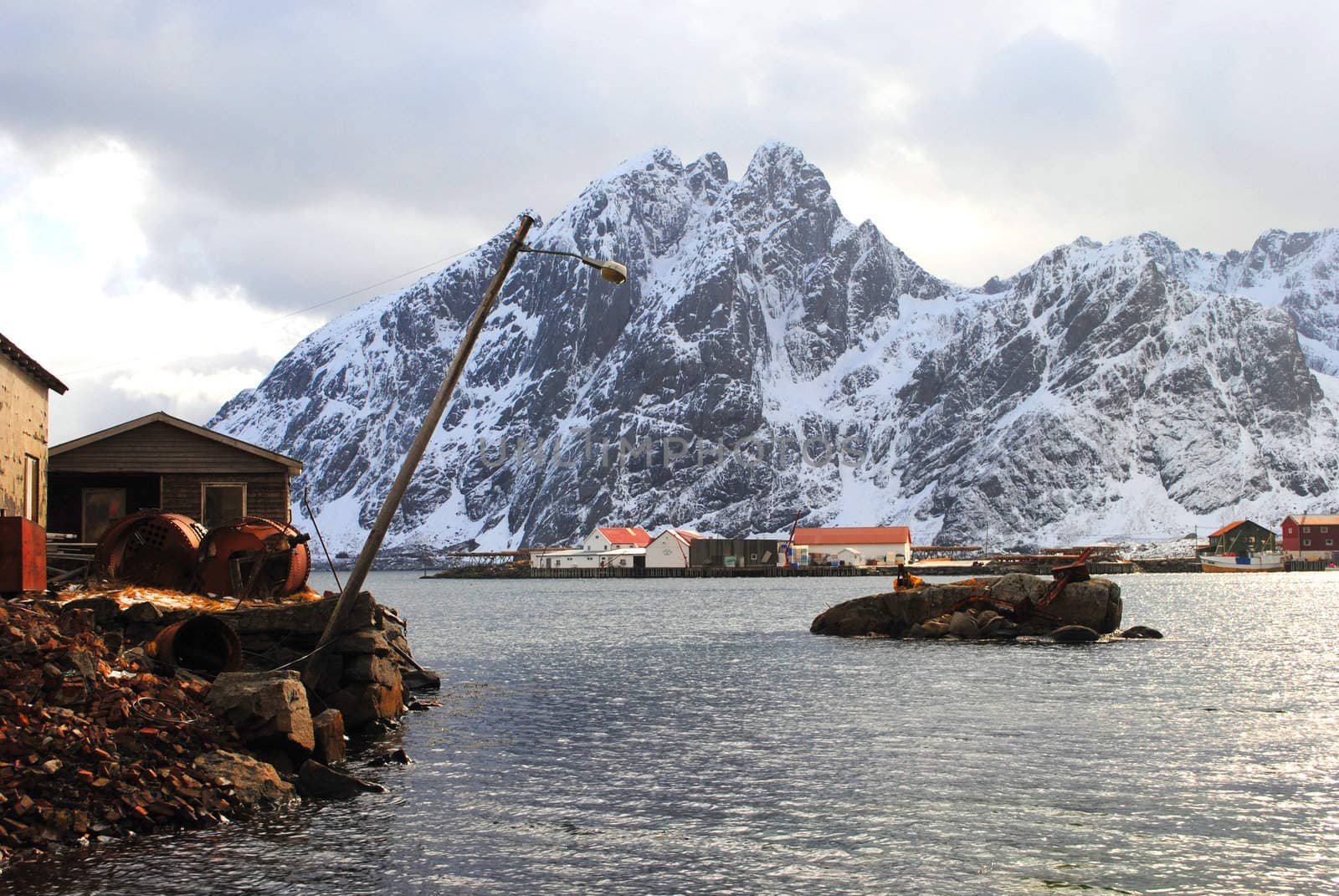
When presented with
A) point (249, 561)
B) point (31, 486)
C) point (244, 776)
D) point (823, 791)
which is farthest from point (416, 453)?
point (31, 486)

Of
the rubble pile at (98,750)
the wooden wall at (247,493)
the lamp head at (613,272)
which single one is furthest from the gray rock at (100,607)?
the wooden wall at (247,493)

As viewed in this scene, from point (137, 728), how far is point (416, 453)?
9863 millimetres

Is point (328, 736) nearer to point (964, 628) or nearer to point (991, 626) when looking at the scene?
point (964, 628)

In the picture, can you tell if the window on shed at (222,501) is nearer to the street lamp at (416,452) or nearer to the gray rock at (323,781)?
the street lamp at (416,452)

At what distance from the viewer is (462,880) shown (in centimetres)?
1822

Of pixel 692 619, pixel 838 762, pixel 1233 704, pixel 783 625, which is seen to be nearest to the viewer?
pixel 838 762

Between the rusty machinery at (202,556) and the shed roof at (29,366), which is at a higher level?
the shed roof at (29,366)

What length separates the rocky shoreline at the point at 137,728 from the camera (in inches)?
752

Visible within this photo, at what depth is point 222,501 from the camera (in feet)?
141

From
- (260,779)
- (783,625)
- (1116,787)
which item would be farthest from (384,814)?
(783,625)

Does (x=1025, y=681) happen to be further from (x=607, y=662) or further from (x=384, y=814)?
(x=384, y=814)

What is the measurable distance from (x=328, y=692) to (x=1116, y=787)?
19.1m

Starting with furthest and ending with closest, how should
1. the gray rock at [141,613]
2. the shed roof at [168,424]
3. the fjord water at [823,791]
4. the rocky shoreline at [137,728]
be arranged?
the shed roof at [168,424] < the gray rock at [141,613] < the rocky shoreline at [137,728] < the fjord water at [823,791]

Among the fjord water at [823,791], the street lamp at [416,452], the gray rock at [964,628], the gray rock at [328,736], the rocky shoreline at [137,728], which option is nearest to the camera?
the fjord water at [823,791]
